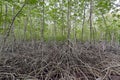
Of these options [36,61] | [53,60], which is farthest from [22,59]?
[53,60]

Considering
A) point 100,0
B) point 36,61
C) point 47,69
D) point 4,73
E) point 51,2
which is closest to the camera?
point 4,73

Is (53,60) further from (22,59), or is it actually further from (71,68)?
(22,59)

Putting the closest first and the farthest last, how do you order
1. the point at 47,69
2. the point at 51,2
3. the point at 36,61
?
the point at 47,69 < the point at 36,61 < the point at 51,2

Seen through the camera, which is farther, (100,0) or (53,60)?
(100,0)

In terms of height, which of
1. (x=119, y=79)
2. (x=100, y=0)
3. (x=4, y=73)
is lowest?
(x=119, y=79)

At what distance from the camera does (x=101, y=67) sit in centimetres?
265

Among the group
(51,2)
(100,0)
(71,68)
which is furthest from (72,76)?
(51,2)

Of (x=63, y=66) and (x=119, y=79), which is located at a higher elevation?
(x=63, y=66)

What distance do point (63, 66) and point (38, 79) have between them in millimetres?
519

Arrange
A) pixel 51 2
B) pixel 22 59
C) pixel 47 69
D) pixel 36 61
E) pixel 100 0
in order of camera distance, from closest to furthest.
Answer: pixel 47 69 < pixel 36 61 < pixel 22 59 < pixel 100 0 < pixel 51 2

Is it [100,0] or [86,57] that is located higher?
[100,0]

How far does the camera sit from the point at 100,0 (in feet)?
15.2

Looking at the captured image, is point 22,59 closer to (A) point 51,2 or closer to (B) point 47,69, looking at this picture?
(B) point 47,69

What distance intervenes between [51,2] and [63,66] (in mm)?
3403
